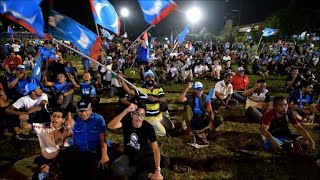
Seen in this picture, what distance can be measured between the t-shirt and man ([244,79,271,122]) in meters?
2.40

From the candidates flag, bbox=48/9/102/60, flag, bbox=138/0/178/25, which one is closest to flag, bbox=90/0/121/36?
flag, bbox=48/9/102/60

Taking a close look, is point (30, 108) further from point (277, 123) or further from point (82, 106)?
point (277, 123)

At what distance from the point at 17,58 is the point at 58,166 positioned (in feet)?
33.6

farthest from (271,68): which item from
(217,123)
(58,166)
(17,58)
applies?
(58,166)

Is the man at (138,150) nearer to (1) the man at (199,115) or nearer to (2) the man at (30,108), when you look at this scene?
(1) the man at (199,115)

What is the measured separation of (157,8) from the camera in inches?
279

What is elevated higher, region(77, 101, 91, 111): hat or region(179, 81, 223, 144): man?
region(77, 101, 91, 111): hat

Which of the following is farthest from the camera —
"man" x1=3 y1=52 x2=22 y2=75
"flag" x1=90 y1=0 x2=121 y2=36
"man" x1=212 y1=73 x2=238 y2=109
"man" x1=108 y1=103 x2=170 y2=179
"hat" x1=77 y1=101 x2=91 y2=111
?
"man" x1=3 y1=52 x2=22 y2=75

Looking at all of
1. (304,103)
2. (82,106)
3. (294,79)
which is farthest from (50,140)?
(294,79)

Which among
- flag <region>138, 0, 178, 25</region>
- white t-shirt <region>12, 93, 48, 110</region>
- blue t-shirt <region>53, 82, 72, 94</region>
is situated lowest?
white t-shirt <region>12, 93, 48, 110</region>

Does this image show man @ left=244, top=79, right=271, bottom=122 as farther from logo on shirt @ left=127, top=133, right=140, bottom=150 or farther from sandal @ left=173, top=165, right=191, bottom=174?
logo on shirt @ left=127, top=133, right=140, bottom=150

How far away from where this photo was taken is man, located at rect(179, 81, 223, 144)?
22.0ft

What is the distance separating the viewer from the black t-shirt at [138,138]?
4.75m

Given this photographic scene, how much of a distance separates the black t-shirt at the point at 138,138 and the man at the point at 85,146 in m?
0.44
